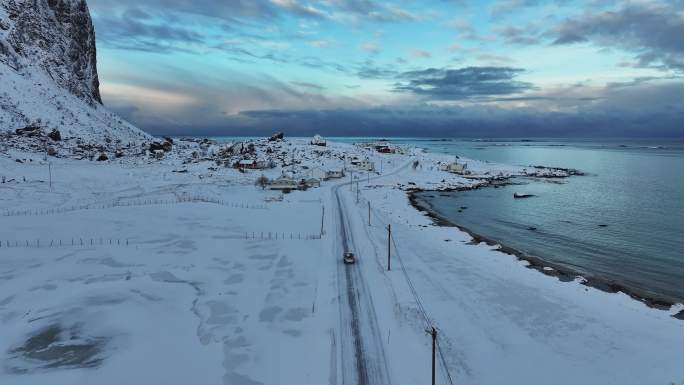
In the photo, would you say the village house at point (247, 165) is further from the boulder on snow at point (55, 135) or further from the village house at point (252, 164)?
the boulder on snow at point (55, 135)

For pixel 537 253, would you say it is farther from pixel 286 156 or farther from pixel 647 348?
pixel 286 156

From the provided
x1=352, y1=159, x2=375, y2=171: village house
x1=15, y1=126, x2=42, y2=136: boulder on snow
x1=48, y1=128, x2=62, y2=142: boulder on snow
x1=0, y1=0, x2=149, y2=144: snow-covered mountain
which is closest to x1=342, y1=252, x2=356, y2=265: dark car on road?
x1=352, y1=159, x2=375, y2=171: village house

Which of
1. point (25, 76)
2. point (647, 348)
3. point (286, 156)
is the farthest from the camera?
point (286, 156)

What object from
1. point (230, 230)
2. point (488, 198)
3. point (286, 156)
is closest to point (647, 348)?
point (230, 230)

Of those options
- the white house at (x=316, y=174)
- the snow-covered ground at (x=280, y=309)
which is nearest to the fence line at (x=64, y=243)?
the snow-covered ground at (x=280, y=309)

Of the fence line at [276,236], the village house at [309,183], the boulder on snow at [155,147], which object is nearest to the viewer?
the fence line at [276,236]

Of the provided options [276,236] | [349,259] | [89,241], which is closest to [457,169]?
[276,236]

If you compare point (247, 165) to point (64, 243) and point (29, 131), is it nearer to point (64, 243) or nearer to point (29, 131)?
point (29, 131)
